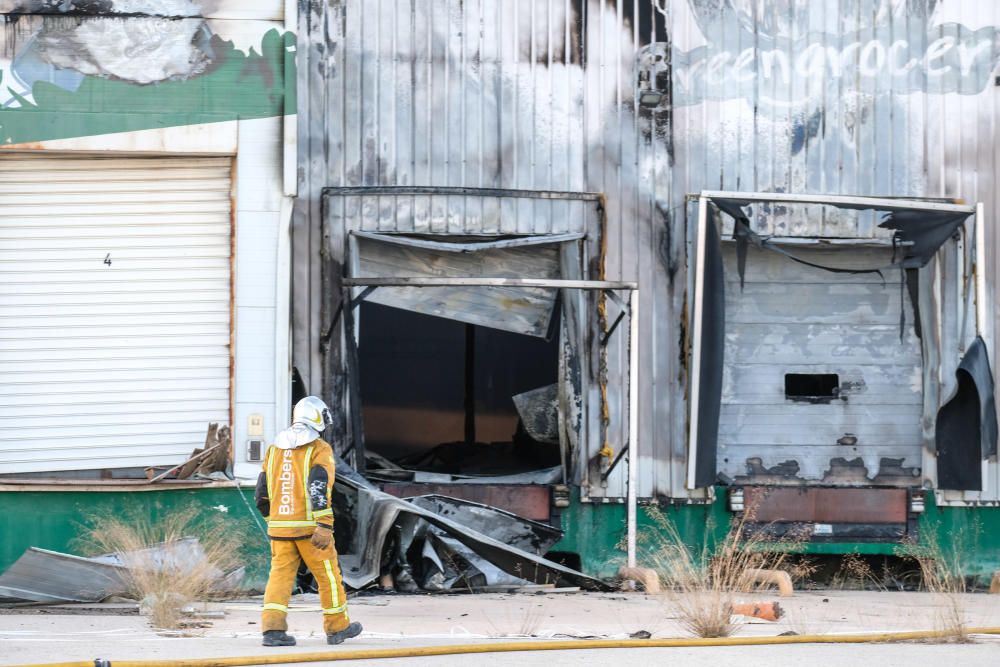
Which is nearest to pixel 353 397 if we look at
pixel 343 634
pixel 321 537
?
pixel 321 537

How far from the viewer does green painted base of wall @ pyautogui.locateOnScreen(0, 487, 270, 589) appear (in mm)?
13008

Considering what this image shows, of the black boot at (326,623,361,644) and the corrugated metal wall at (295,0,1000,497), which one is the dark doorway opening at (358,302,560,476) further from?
the black boot at (326,623,361,644)

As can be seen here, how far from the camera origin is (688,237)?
14.0m

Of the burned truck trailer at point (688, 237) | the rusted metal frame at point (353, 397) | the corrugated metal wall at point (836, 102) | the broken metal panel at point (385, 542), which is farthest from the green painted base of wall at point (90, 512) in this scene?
the corrugated metal wall at point (836, 102)

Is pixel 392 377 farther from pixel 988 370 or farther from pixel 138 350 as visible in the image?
pixel 988 370

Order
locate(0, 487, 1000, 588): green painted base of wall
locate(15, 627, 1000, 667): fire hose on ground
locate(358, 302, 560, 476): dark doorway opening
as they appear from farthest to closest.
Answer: locate(358, 302, 560, 476): dark doorway opening < locate(0, 487, 1000, 588): green painted base of wall < locate(15, 627, 1000, 667): fire hose on ground

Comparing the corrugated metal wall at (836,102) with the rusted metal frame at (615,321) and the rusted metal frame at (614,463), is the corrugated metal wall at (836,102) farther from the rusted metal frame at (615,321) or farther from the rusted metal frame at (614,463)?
the rusted metal frame at (614,463)

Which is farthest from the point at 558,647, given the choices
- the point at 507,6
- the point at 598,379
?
the point at 507,6

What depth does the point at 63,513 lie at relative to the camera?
1311 cm

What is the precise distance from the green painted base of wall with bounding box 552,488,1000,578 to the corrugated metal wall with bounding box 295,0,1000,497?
1.04ft

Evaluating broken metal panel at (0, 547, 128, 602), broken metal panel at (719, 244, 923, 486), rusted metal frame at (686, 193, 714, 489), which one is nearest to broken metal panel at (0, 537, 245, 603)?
broken metal panel at (0, 547, 128, 602)

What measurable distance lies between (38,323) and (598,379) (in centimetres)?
526

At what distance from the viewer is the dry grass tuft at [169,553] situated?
36.5 feet

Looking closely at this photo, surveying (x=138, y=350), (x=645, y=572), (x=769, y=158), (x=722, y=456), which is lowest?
(x=645, y=572)
